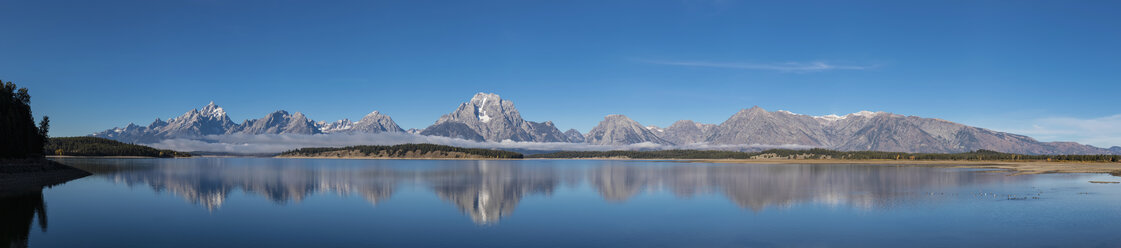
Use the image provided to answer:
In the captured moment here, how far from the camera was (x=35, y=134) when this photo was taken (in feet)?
350

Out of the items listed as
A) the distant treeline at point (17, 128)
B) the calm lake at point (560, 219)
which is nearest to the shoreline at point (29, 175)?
the distant treeline at point (17, 128)

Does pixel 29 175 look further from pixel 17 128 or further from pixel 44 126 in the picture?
pixel 44 126

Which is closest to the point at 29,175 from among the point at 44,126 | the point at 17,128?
the point at 17,128

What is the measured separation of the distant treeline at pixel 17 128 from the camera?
3482 inches

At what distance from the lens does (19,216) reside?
137 ft

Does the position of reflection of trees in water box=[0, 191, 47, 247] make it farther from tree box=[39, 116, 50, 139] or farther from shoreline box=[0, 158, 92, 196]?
tree box=[39, 116, 50, 139]

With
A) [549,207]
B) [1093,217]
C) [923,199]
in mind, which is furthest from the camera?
[923,199]

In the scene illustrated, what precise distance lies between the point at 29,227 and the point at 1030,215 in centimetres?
6613

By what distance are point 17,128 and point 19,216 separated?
6775 cm

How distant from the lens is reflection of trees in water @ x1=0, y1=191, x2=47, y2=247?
107ft

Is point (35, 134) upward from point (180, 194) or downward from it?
upward

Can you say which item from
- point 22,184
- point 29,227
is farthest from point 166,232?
point 22,184

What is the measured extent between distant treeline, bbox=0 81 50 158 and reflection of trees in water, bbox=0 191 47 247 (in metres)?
38.4

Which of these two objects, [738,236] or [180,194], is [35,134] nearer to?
[180,194]
